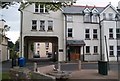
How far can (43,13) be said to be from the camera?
4288 centimetres

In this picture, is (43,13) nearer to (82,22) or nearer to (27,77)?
(82,22)

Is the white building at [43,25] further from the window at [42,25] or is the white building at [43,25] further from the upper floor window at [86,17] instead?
the upper floor window at [86,17]

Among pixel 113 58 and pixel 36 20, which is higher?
pixel 36 20

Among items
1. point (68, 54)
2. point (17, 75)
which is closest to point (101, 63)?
point (17, 75)

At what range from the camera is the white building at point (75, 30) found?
42.5 m

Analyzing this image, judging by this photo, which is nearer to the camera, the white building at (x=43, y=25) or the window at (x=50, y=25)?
the white building at (x=43, y=25)

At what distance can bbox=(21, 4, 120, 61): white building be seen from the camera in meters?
42.5

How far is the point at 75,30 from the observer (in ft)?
143

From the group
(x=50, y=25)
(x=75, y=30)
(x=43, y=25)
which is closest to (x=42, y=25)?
(x=43, y=25)

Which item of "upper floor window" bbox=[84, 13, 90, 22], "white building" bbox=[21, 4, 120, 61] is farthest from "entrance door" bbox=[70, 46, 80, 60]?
"upper floor window" bbox=[84, 13, 90, 22]

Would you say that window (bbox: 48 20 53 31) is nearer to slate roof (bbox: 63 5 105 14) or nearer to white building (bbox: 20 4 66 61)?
white building (bbox: 20 4 66 61)

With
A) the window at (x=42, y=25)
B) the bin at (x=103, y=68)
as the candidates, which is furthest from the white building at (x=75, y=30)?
the bin at (x=103, y=68)

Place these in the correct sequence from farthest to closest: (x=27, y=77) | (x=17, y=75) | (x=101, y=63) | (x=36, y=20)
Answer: (x=36, y=20), (x=101, y=63), (x=17, y=75), (x=27, y=77)

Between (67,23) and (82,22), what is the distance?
2.50 meters
